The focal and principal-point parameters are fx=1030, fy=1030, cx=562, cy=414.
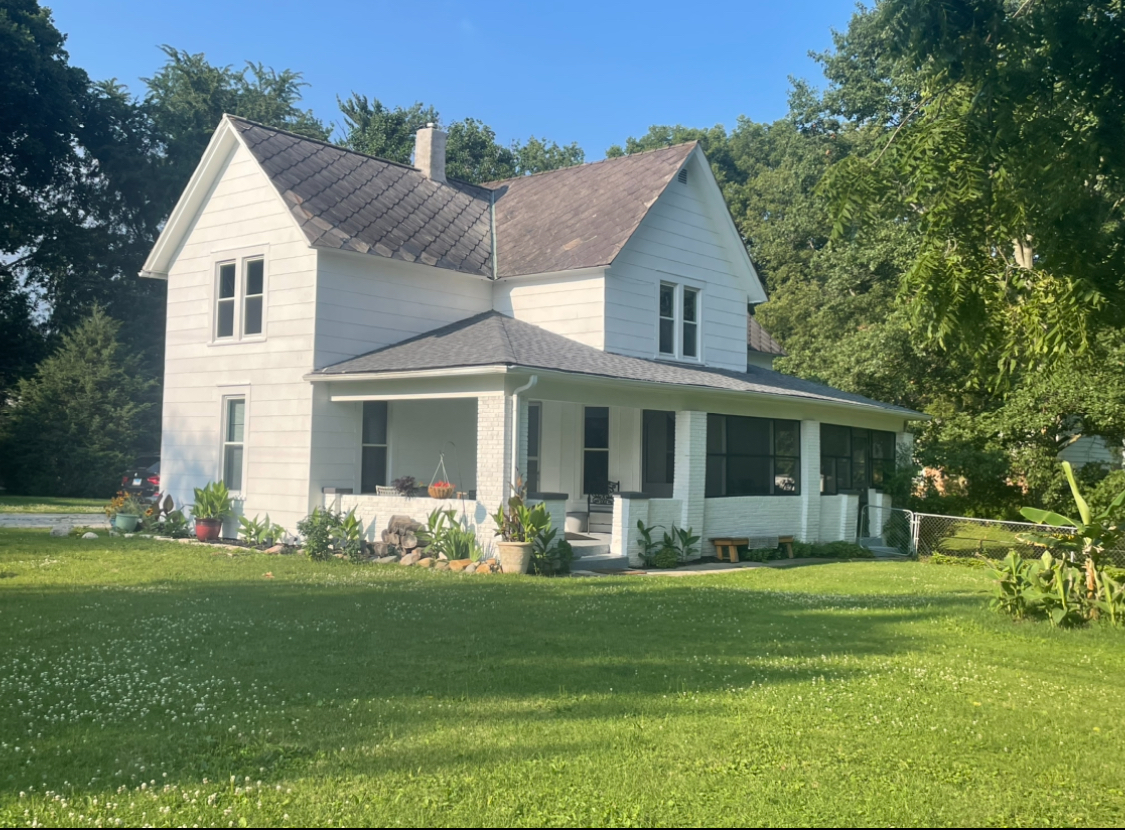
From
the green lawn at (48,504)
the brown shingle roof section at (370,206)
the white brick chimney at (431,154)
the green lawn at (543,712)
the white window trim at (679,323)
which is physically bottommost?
the green lawn at (543,712)

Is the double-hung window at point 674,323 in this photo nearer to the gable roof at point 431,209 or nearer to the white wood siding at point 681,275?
the white wood siding at point 681,275

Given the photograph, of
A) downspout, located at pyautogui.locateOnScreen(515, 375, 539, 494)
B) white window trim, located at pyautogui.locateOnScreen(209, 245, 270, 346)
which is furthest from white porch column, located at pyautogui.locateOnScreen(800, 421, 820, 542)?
white window trim, located at pyautogui.locateOnScreen(209, 245, 270, 346)

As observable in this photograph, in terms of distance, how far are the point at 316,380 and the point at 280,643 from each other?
903 cm

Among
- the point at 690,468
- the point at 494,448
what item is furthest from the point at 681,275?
the point at 494,448

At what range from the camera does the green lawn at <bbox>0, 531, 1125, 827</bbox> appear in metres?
4.93

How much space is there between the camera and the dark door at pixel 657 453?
1978 cm

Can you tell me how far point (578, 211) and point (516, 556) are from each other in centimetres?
911

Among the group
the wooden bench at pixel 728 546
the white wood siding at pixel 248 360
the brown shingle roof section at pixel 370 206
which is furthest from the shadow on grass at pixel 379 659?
the brown shingle roof section at pixel 370 206

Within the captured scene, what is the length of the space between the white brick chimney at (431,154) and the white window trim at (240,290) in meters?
5.39

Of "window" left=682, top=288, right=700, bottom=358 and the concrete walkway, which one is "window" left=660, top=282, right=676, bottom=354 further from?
the concrete walkway

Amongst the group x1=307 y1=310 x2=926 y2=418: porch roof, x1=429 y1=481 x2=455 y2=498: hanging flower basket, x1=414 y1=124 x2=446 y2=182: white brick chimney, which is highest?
x1=414 y1=124 x2=446 y2=182: white brick chimney

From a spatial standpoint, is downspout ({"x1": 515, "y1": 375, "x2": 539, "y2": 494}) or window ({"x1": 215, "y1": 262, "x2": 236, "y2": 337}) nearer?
downspout ({"x1": 515, "y1": 375, "x2": 539, "y2": 494})

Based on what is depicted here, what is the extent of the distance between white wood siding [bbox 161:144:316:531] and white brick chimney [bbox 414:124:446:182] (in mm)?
4812

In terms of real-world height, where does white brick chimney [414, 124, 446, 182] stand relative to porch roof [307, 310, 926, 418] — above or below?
above
